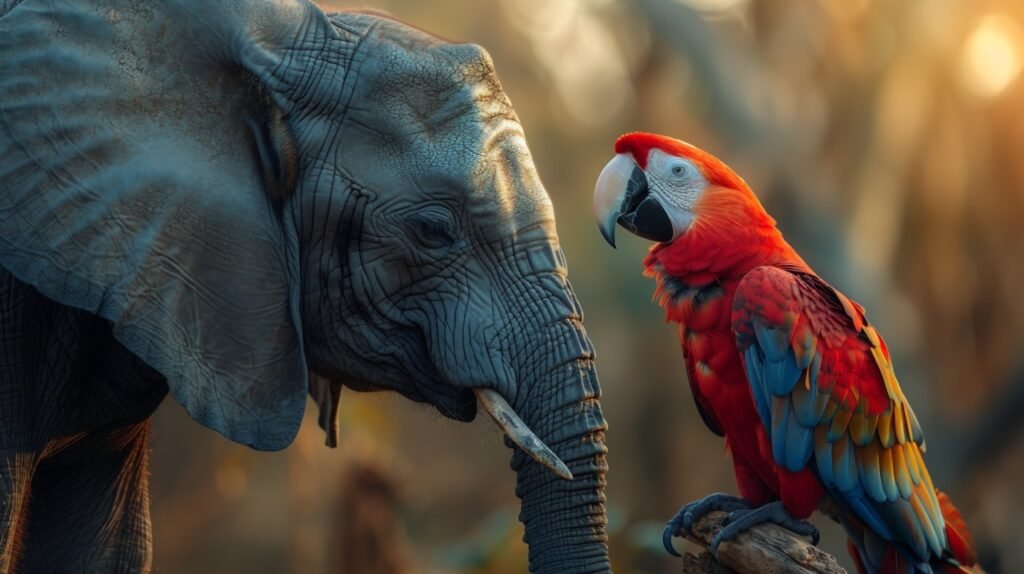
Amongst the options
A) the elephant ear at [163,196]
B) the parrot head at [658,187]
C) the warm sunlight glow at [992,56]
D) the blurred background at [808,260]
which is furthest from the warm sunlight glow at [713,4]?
the elephant ear at [163,196]

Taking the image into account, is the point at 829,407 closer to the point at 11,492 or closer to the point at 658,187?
the point at 658,187

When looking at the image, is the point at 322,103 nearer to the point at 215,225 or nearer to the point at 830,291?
the point at 215,225

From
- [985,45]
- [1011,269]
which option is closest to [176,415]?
[1011,269]

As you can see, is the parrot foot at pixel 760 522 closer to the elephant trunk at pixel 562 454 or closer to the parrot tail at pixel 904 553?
the parrot tail at pixel 904 553

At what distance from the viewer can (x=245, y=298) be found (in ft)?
13.0

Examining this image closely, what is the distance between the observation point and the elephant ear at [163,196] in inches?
150

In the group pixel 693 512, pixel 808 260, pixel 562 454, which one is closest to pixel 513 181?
pixel 562 454

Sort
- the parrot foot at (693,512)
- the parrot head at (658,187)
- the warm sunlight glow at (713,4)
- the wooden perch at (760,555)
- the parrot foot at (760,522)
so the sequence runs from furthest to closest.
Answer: the warm sunlight glow at (713,4) < the parrot head at (658,187) < the parrot foot at (693,512) < the parrot foot at (760,522) < the wooden perch at (760,555)

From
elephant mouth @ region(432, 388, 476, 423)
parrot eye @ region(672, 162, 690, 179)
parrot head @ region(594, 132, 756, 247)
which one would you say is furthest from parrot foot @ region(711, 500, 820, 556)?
parrot eye @ region(672, 162, 690, 179)

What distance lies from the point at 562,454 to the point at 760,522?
3.10ft

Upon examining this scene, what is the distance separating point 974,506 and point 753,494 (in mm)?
10318

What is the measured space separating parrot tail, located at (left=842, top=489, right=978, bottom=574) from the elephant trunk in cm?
138

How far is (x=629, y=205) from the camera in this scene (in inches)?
199

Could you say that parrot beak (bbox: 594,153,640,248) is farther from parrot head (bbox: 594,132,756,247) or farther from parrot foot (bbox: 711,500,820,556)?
parrot foot (bbox: 711,500,820,556)
